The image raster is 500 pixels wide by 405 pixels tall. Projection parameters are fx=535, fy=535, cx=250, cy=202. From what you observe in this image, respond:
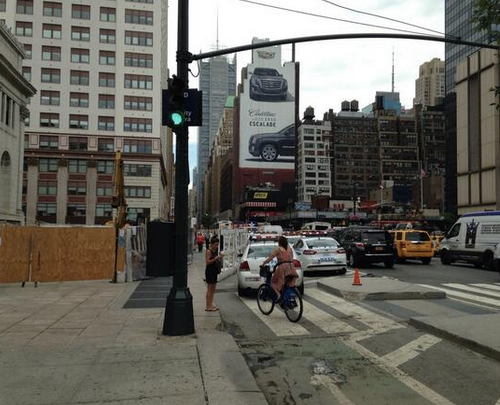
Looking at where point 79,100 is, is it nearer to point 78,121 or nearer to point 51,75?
point 78,121

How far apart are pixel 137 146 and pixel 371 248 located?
63.4 m

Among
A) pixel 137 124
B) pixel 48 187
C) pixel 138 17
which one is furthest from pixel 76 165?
pixel 138 17

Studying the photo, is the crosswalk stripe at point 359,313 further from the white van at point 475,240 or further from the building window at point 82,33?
the building window at point 82,33

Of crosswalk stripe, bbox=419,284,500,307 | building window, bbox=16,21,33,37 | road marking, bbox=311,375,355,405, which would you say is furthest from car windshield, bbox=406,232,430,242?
building window, bbox=16,21,33,37

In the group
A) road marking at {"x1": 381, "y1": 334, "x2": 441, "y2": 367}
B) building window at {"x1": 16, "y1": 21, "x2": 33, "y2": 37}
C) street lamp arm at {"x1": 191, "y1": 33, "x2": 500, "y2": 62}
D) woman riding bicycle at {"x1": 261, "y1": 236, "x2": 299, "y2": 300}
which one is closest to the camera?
road marking at {"x1": 381, "y1": 334, "x2": 441, "y2": 367}

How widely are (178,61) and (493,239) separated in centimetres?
1807

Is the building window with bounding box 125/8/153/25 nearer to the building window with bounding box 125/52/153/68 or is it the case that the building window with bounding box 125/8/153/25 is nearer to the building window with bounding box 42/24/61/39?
the building window with bounding box 125/52/153/68

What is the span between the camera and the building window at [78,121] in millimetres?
80438

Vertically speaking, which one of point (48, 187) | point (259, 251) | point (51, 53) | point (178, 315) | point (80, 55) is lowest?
point (178, 315)

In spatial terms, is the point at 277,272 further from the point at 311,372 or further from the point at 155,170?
the point at 155,170

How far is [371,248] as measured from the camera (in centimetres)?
2372

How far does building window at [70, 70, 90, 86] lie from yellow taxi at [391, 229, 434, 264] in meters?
65.9

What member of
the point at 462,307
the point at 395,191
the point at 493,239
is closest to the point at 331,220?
the point at 395,191

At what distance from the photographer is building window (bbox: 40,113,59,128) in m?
79.5
